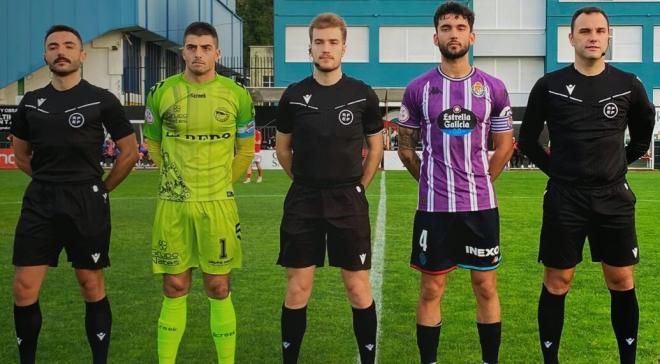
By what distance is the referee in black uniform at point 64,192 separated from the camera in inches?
201

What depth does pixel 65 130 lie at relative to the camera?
5.13 m

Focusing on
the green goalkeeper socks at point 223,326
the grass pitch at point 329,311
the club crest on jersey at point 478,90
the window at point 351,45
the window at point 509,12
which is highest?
the window at point 509,12

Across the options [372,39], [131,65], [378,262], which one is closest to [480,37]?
[372,39]

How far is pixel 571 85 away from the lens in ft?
16.9

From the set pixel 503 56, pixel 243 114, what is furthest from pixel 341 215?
pixel 503 56

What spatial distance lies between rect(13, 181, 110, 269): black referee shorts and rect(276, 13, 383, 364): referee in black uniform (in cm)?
109

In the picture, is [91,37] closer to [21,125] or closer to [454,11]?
[21,125]

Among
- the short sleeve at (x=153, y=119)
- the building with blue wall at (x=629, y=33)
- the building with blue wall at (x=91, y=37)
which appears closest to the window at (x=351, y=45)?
the building with blue wall at (x=91, y=37)

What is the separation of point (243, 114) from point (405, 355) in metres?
1.94

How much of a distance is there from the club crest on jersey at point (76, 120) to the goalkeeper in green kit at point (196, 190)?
39cm

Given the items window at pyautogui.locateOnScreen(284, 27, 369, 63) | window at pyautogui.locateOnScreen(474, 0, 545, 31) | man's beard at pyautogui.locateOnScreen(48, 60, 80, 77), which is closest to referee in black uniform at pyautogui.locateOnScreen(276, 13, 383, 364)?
man's beard at pyautogui.locateOnScreen(48, 60, 80, 77)

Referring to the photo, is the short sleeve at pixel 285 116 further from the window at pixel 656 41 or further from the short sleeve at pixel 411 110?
the window at pixel 656 41

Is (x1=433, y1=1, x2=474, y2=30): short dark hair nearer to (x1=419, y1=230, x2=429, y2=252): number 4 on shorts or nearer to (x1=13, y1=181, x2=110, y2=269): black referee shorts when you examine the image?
(x1=419, y1=230, x2=429, y2=252): number 4 on shorts

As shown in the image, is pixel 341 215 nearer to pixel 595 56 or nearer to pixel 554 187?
pixel 554 187
